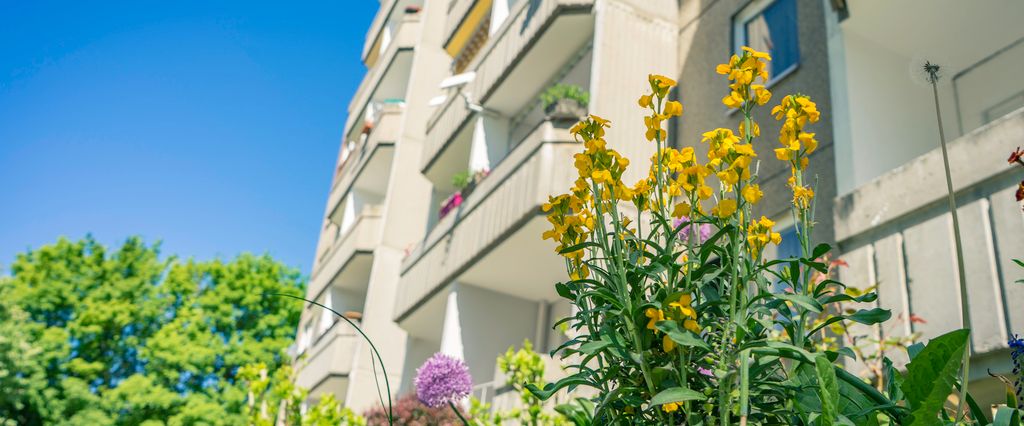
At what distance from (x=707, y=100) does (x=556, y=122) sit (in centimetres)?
182

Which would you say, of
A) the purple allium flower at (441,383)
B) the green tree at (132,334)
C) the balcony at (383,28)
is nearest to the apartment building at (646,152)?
the purple allium flower at (441,383)

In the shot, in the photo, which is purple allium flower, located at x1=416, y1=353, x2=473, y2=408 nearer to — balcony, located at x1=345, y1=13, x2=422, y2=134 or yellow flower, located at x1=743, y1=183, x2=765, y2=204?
yellow flower, located at x1=743, y1=183, x2=765, y2=204

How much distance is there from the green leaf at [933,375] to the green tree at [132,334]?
2530cm

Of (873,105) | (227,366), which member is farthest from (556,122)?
(227,366)

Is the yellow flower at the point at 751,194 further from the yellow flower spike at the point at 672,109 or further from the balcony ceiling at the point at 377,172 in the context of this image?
the balcony ceiling at the point at 377,172

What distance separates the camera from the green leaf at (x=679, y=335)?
1.68m

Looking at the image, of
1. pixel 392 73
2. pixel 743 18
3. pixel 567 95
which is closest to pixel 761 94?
pixel 743 18

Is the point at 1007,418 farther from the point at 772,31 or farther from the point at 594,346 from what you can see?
the point at 772,31

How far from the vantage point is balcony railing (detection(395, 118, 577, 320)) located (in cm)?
1026

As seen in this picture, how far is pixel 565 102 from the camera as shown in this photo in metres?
10.9

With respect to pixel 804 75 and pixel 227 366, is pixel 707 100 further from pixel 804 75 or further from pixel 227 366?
pixel 227 366

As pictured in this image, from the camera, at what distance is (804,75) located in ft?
28.0

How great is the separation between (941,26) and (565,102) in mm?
4612

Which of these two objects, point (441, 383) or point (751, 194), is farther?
point (441, 383)
